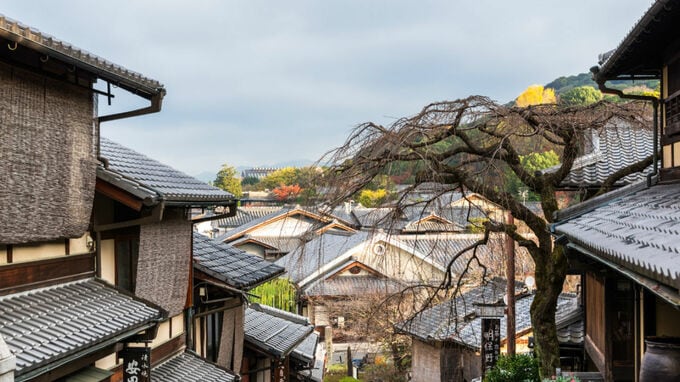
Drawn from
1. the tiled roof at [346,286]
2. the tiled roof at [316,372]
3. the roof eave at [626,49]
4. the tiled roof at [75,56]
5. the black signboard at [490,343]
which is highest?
the roof eave at [626,49]

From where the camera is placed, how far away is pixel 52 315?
6828 millimetres

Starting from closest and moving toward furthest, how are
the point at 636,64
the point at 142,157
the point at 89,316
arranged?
the point at 89,316 < the point at 636,64 < the point at 142,157

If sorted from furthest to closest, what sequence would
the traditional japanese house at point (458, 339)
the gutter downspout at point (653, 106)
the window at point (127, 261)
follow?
the traditional japanese house at point (458, 339)
the window at point (127, 261)
the gutter downspout at point (653, 106)

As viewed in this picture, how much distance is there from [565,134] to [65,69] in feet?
25.1

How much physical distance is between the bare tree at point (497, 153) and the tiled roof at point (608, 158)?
41cm

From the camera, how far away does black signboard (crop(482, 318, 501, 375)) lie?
14438mm

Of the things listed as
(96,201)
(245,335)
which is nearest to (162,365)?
(96,201)

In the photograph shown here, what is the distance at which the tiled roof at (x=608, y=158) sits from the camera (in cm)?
1071

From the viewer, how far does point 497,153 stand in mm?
9578

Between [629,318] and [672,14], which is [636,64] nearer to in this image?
[672,14]

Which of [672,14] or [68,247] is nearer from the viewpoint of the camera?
[672,14]

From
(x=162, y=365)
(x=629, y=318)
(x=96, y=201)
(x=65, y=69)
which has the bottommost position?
(x=162, y=365)

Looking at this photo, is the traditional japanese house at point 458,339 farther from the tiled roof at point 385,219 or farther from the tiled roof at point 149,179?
the tiled roof at point 149,179

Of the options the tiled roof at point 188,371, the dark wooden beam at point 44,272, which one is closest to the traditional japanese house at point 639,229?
the dark wooden beam at point 44,272
